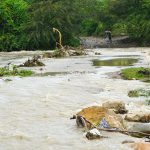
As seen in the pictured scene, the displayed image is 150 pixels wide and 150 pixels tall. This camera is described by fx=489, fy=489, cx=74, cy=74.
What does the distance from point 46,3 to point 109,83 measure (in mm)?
35573

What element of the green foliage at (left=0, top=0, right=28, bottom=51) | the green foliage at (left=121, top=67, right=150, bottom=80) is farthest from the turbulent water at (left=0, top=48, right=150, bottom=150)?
the green foliage at (left=0, top=0, right=28, bottom=51)

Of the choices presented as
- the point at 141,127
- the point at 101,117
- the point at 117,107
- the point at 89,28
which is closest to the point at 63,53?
the point at 117,107

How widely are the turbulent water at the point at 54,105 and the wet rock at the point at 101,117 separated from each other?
0.57 meters

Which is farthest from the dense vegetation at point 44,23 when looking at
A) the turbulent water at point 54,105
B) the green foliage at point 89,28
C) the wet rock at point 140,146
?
the wet rock at point 140,146

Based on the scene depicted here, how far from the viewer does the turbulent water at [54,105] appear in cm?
1405

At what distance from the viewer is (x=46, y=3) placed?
198 ft

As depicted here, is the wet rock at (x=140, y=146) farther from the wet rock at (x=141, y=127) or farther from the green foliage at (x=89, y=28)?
the green foliage at (x=89, y=28)

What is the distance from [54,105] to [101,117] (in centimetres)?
450

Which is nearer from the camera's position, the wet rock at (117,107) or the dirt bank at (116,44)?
the wet rock at (117,107)

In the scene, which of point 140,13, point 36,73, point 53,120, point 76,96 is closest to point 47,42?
point 140,13

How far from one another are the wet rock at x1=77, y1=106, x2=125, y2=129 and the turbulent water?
565mm

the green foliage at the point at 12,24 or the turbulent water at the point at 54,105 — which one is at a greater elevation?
the green foliage at the point at 12,24

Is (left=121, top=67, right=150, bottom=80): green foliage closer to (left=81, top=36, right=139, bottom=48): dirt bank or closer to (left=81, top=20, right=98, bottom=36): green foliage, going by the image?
(left=81, top=36, right=139, bottom=48): dirt bank

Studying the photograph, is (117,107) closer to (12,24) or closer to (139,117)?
(139,117)
